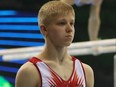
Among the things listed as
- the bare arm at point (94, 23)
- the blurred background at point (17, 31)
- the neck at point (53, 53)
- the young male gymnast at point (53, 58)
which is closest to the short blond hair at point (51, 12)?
the young male gymnast at point (53, 58)

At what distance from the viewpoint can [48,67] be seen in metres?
1.39

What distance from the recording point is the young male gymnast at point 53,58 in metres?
1.37

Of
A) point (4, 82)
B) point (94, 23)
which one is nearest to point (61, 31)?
point (94, 23)

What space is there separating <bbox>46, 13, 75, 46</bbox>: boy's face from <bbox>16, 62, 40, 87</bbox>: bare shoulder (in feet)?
0.48

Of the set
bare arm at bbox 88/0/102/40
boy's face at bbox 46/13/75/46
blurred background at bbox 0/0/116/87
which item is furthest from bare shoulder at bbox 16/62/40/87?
blurred background at bbox 0/0/116/87

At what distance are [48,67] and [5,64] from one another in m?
3.01

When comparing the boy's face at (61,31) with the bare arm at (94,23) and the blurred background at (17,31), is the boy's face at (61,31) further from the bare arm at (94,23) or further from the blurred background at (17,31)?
the blurred background at (17,31)

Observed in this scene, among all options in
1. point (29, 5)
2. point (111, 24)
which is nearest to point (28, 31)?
point (29, 5)

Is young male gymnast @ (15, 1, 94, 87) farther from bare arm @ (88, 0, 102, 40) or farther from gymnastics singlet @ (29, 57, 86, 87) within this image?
bare arm @ (88, 0, 102, 40)

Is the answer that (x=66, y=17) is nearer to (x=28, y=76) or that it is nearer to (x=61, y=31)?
(x=61, y=31)

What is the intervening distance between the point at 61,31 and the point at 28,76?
230mm

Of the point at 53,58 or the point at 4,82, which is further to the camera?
the point at 4,82

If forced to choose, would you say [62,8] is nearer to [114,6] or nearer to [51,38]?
[51,38]

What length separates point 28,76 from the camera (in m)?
1.37
